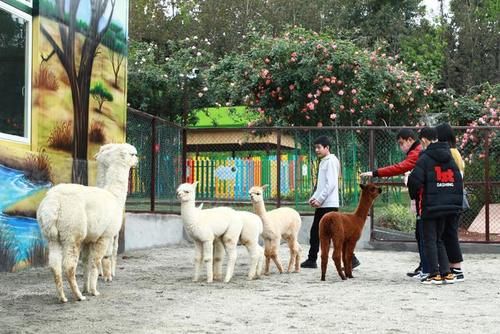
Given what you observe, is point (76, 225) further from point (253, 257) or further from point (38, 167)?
point (38, 167)

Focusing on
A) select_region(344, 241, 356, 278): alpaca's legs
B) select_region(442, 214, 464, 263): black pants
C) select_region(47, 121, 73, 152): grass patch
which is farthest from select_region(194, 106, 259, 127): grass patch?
select_region(442, 214, 464, 263): black pants

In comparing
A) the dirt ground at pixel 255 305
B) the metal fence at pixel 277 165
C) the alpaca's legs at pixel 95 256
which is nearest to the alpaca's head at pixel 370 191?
the dirt ground at pixel 255 305

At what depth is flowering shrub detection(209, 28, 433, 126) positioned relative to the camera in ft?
75.0

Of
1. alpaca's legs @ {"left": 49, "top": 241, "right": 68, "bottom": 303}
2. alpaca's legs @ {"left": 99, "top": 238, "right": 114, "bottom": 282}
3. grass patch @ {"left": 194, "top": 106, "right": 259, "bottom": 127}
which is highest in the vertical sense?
grass patch @ {"left": 194, "top": 106, "right": 259, "bottom": 127}

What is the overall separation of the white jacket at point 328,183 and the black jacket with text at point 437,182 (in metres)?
1.50

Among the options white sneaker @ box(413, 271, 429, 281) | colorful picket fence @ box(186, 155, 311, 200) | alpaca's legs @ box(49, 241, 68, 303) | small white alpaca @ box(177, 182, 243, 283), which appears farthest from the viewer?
colorful picket fence @ box(186, 155, 311, 200)

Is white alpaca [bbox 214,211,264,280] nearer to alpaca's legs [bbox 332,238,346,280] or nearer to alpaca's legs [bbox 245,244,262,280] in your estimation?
alpaca's legs [bbox 245,244,262,280]

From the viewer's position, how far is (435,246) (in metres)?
9.83

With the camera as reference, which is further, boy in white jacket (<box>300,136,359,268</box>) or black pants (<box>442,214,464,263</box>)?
boy in white jacket (<box>300,136,359,268</box>)

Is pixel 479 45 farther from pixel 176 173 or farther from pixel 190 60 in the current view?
pixel 176 173

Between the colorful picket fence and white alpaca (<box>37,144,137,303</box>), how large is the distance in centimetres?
688

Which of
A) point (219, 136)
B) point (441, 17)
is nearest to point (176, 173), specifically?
point (219, 136)

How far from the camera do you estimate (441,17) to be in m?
44.2

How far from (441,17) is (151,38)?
1484 cm
